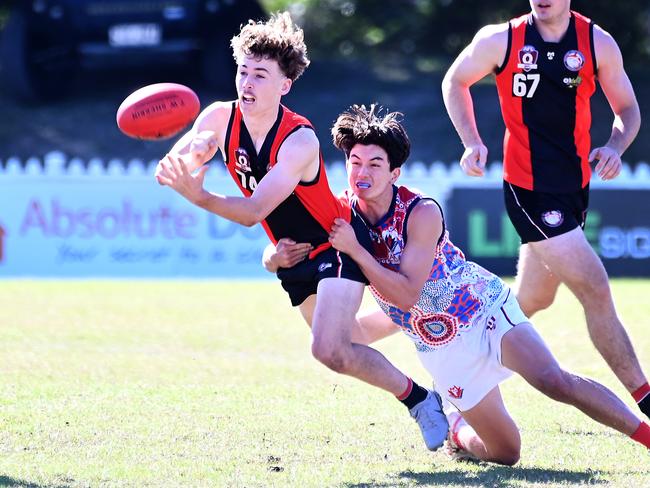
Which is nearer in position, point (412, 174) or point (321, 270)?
point (321, 270)

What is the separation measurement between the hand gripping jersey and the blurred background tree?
14608 mm

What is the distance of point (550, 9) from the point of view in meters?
5.80

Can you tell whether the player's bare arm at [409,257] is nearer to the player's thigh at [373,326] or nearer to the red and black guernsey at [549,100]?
the player's thigh at [373,326]

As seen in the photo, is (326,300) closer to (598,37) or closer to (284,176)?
(284,176)

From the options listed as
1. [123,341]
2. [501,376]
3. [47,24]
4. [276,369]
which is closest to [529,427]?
[501,376]

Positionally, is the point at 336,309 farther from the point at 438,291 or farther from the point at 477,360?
the point at 477,360

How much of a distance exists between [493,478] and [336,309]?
98 cm

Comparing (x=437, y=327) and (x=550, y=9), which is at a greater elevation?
(x=550, y=9)

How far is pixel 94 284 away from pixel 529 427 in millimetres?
9320

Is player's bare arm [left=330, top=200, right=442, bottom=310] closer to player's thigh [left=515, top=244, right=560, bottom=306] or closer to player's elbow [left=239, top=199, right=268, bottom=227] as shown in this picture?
player's elbow [left=239, top=199, right=268, bottom=227]

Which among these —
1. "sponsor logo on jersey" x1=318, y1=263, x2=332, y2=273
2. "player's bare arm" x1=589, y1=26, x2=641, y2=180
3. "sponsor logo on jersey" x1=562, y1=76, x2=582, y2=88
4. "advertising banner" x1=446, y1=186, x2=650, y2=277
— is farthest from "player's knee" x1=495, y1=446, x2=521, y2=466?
"advertising banner" x1=446, y1=186, x2=650, y2=277

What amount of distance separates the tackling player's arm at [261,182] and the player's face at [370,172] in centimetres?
22

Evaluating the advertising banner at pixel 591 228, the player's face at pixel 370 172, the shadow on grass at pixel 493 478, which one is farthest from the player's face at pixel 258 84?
the advertising banner at pixel 591 228

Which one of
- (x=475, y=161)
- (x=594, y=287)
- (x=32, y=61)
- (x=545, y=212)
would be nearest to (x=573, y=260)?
(x=594, y=287)
